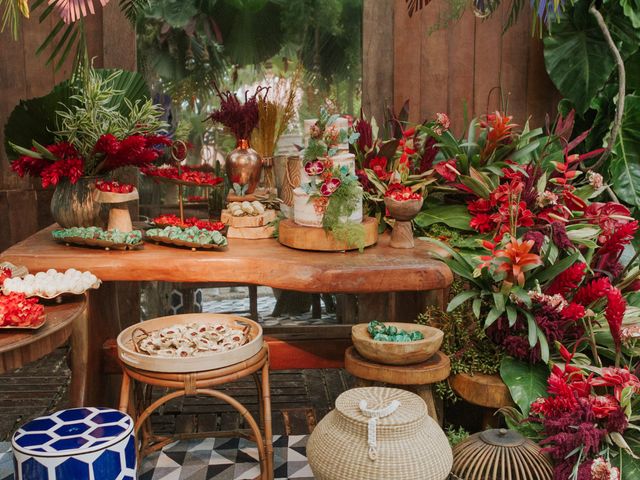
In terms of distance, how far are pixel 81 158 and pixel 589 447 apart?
7.81 ft

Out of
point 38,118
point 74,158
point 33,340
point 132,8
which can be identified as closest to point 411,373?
point 33,340

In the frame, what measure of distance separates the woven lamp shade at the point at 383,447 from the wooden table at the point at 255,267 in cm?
52

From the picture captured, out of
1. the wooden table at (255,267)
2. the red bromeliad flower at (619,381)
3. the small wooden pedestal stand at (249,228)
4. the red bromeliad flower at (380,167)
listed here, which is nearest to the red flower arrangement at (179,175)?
the small wooden pedestal stand at (249,228)

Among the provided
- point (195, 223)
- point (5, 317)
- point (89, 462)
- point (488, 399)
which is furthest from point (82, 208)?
point (488, 399)

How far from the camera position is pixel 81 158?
310 centimetres

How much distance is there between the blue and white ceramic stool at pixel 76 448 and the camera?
84.4 inches

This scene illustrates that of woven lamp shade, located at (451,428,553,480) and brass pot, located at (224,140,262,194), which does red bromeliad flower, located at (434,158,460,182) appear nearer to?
brass pot, located at (224,140,262,194)

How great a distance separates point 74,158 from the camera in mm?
3055

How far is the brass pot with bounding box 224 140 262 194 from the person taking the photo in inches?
141

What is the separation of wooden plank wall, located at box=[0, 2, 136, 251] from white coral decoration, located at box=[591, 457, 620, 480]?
123 inches

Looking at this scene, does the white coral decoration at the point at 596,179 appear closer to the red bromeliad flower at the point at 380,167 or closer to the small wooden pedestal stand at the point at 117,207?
the red bromeliad flower at the point at 380,167

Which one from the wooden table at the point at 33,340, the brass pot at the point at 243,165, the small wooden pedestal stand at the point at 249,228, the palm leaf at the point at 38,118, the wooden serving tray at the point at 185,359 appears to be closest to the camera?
the wooden table at the point at 33,340

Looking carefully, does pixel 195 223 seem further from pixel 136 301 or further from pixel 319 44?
pixel 319 44

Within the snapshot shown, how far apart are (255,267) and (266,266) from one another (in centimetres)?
5
